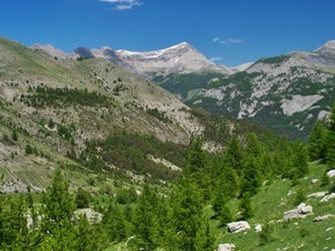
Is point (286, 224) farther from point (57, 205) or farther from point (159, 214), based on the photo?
point (159, 214)

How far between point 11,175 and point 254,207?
147 metres

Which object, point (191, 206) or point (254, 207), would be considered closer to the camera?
point (191, 206)

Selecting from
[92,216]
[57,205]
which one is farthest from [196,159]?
[57,205]

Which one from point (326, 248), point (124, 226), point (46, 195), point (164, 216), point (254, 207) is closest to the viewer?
point (326, 248)

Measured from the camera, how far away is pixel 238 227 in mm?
58438

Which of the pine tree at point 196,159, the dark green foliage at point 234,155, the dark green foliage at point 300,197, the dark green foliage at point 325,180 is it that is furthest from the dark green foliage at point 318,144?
the pine tree at point 196,159

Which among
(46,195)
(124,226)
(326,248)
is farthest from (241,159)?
(326,248)

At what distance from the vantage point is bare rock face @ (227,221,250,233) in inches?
2268

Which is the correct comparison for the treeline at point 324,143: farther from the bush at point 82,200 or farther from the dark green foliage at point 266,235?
the bush at point 82,200

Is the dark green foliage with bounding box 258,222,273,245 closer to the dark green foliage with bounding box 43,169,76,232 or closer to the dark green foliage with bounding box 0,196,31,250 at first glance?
the dark green foliage with bounding box 43,169,76,232

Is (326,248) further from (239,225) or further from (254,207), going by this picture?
(254,207)

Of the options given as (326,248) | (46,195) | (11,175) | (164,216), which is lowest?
(326,248)

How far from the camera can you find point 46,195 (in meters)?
57.0

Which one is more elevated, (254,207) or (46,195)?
(46,195)
